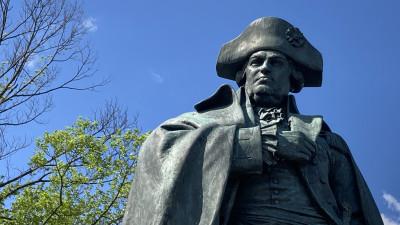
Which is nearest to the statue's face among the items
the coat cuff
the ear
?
the ear

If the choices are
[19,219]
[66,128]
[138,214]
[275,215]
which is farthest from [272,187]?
[66,128]

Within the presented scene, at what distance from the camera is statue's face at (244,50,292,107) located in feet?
14.6

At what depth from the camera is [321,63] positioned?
15.6 ft

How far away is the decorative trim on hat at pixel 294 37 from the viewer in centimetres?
462

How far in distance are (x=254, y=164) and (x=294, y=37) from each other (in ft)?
4.11

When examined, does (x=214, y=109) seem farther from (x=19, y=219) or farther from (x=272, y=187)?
(x=19, y=219)

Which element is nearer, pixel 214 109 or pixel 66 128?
pixel 214 109

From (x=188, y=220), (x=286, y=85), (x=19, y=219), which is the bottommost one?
(x=188, y=220)

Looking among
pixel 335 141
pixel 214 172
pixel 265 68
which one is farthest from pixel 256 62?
pixel 214 172

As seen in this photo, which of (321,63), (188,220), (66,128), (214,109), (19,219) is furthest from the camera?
(66,128)

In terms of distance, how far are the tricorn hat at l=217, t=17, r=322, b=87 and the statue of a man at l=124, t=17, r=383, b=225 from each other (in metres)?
0.01

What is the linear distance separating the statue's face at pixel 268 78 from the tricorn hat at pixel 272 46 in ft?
0.21

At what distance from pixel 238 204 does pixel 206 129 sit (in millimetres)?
506

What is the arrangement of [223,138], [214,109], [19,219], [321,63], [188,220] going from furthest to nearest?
[19,219]
[321,63]
[214,109]
[223,138]
[188,220]
